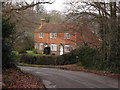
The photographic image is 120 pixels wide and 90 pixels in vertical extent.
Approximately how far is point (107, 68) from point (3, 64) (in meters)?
10.0

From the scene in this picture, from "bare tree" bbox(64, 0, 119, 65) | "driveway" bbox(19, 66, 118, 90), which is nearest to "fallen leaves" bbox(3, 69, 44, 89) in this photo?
"driveway" bbox(19, 66, 118, 90)

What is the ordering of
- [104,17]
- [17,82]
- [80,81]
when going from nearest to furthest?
[17,82]
[80,81]
[104,17]

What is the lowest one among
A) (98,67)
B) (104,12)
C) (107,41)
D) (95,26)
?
(98,67)

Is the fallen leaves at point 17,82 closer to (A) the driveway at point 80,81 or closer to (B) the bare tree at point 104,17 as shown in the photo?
(A) the driveway at point 80,81

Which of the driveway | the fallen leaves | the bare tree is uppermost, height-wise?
the bare tree

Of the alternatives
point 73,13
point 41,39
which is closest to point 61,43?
point 41,39

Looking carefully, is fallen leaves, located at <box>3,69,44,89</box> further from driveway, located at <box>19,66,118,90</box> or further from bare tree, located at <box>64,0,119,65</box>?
bare tree, located at <box>64,0,119,65</box>

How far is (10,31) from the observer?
44.5ft

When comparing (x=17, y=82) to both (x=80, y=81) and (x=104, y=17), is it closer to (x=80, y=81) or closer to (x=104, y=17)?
(x=80, y=81)

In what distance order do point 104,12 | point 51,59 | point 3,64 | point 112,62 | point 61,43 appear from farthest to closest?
point 61,43
point 51,59
point 104,12
point 112,62
point 3,64

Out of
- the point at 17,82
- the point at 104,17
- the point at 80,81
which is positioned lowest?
the point at 80,81

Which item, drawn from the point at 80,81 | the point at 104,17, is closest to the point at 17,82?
the point at 80,81

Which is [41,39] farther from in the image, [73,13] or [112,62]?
[112,62]

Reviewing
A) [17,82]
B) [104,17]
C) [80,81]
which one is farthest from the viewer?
[104,17]
